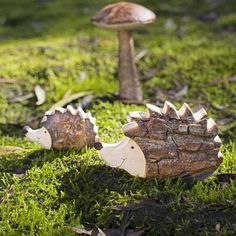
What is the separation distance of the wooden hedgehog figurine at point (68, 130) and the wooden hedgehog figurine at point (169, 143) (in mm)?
405

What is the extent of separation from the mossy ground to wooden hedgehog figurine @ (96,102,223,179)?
3.5 inches

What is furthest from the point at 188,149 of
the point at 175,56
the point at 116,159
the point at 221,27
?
the point at 221,27

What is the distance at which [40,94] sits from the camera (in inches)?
185

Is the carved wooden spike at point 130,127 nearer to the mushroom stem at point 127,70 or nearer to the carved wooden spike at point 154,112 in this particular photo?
the carved wooden spike at point 154,112

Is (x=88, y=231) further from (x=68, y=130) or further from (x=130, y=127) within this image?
(x=68, y=130)

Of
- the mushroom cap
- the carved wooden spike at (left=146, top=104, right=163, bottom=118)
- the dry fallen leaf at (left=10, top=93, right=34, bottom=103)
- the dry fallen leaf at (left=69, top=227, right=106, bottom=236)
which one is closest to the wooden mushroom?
the mushroom cap

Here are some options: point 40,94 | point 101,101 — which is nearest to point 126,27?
point 101,101

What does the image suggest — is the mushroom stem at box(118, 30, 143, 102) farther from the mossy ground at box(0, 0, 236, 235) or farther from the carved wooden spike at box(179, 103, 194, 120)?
the carved wooden spike at box(179, 103, 194, 120)

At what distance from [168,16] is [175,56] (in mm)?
1934

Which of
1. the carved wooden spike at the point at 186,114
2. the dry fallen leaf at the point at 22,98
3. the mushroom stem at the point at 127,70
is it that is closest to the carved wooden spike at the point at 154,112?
the carved wooden spike at the point at 186,114

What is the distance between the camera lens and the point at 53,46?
5906 mm

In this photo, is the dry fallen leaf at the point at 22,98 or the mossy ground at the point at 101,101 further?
the dry fallen leaf at the point at 22,98

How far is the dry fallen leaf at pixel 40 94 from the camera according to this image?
459 cm

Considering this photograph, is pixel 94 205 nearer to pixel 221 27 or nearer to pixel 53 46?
pixel 53 46
